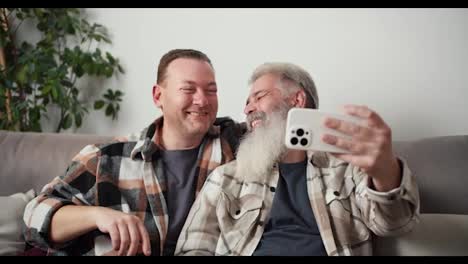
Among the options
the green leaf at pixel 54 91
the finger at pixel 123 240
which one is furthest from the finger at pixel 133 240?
the green leaf at pixel 54 91

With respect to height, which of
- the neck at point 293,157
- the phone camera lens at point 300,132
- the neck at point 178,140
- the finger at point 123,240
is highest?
the phone camera lens at point 300,132

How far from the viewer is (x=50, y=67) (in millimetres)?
1540

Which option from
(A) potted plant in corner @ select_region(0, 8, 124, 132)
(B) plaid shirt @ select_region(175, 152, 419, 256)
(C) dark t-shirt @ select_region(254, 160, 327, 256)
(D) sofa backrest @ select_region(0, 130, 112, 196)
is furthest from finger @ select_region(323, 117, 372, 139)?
(A) potted plant in corner @ select_region(0, 8, 124, 132)

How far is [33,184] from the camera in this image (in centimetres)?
121

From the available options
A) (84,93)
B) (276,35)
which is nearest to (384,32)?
Result: (276,35)

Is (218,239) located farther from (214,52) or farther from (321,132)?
(214,52)

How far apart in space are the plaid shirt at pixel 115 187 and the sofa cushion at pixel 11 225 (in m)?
0.07

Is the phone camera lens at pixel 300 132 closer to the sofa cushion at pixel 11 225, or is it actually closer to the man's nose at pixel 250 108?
the man's nose at pixel 250 108

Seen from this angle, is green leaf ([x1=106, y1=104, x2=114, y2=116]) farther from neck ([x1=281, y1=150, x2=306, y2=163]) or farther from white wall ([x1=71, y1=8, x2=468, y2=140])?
neck ([x1=281, y1=150, x2=306, y2=163])

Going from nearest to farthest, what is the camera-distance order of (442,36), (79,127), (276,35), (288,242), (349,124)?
1. (349,124)
2. (288,242)
3. (442,36)
4. (276,35)
5. (79,127)

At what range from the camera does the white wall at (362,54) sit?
1.17 m

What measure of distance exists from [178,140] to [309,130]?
44cm

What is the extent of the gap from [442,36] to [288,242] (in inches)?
29.9

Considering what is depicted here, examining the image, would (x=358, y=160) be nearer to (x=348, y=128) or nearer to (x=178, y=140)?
(x=348, y=128)
